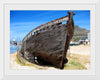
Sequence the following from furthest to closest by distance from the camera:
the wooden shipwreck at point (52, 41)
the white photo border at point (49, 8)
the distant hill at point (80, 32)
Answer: the distant hill at point (80, 32), the wooden shipwreck at point (52, 41), the white photo border at point (49, 8)

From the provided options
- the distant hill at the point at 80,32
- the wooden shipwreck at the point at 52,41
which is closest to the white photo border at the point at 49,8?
the wooden shipwreck at the point at 52,41

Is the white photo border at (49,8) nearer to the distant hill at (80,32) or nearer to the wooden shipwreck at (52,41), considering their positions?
the wooden shipwreck at (52,41)

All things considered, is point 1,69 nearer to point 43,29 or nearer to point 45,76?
point 45,76

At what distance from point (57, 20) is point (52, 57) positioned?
2388 millimetres

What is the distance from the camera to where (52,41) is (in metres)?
6.10

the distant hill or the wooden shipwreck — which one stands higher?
the distant hill

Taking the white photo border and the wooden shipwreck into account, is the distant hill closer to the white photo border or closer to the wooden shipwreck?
the white photo border

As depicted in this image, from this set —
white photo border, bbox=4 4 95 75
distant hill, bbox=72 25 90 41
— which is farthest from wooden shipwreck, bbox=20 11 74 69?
distant hill, bbox=72 25 90 41

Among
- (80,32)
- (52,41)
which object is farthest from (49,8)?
(80,32)

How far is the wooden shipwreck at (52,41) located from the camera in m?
5.75

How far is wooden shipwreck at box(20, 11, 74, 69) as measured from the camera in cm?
575

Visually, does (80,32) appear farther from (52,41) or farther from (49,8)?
(49,8)

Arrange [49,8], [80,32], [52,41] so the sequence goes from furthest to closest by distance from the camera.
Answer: [80,32] → [52,41] → [49,8]

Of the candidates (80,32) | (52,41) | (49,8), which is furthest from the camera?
(80,32)
